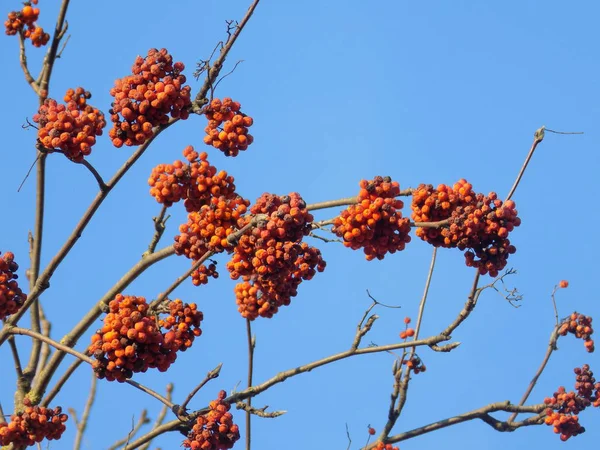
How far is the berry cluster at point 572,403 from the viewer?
8086 mm

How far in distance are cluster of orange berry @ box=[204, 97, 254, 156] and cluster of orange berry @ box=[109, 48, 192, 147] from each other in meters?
0.24

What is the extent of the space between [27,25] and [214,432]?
409cm

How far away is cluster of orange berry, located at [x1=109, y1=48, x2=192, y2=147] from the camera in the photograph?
574 centimetres

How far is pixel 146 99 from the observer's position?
18.9 feet

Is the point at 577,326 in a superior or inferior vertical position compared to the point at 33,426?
superior

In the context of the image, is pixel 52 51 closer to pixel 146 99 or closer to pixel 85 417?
pixel 146 99

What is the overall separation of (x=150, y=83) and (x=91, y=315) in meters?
1.76

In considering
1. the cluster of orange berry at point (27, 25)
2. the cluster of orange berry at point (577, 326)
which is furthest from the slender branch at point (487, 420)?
the cluster of orange berry at point (27, 25)

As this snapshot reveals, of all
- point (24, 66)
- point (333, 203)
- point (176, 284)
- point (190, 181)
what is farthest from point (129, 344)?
point (24, 66)

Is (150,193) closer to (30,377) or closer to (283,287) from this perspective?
(283,287)

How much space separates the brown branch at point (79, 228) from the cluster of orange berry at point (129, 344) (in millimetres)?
558

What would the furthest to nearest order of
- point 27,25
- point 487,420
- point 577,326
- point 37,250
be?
point 577,326 → point 487,420 → point 27,25 → point 37,250

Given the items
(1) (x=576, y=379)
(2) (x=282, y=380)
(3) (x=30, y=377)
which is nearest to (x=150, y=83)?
(2) (x=282, y=380)

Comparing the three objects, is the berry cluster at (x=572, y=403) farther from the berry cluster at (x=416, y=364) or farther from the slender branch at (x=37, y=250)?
the slender branch at (x=37, y=250)
